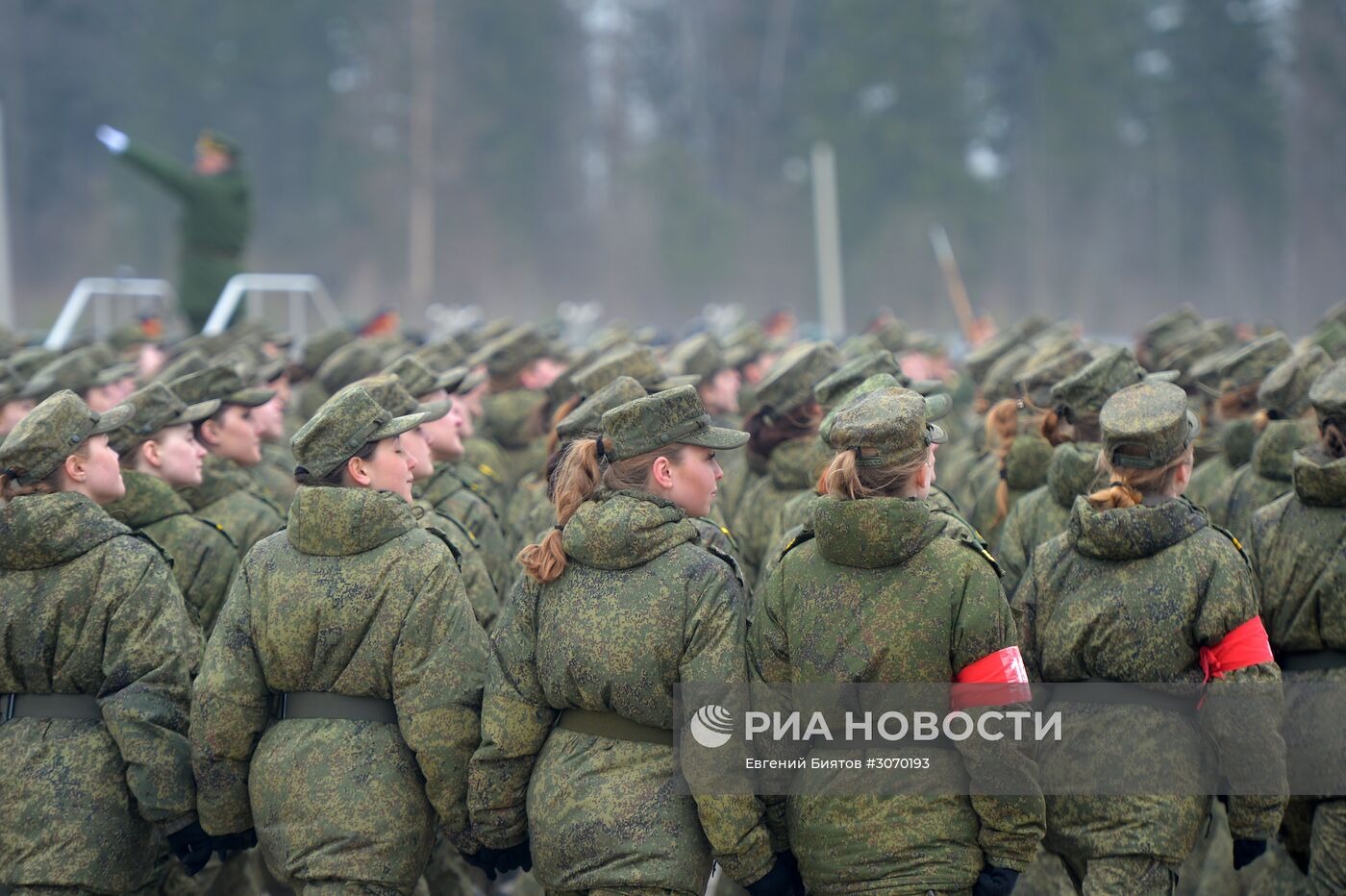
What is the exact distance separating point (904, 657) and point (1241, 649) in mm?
970

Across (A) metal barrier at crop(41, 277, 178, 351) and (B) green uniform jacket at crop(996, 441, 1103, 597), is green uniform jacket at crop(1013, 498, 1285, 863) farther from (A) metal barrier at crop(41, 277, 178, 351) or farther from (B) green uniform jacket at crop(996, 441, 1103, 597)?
(A) metal barrier at crop(41, 277, 178, 351)

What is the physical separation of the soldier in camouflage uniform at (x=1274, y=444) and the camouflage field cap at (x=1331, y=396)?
76 centimetres

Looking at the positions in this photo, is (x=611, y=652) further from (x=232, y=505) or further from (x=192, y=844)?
(x=232, y=505)

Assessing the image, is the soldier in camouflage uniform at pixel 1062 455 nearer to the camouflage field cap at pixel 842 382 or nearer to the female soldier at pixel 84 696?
the camouflage field cap at pixel 842 382

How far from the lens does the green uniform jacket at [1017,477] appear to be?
6195 millimetres

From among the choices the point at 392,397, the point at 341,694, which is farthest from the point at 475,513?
the point at 341,694

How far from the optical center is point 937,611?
3947 millimetres

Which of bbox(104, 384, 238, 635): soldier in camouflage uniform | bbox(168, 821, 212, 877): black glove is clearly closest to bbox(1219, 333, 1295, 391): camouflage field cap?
bbox(104, 384, 238, 635): soldier in camouflage uniform

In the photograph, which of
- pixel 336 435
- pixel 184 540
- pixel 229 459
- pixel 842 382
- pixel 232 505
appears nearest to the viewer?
pixel 336 435

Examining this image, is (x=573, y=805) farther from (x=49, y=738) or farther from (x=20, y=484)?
(x=20, y=484)

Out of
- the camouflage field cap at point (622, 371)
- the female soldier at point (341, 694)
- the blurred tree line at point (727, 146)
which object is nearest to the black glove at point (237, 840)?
the female soldier at point (341, 694)

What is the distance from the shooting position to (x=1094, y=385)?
223 inches

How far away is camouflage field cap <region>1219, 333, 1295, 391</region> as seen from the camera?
6914mm

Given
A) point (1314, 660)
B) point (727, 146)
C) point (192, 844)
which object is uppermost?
point (1314, 660)
